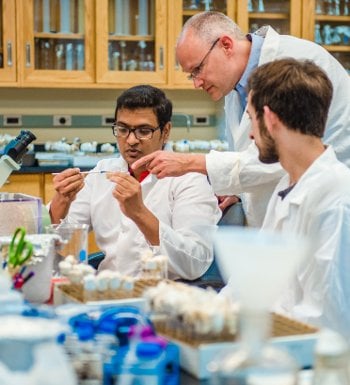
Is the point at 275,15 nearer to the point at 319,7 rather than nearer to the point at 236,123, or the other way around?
the point at 319,7

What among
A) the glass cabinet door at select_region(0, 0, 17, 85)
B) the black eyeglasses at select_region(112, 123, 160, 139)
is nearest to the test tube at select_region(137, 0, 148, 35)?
the glass cabinet door at select_region(0, 0, 17, 85)

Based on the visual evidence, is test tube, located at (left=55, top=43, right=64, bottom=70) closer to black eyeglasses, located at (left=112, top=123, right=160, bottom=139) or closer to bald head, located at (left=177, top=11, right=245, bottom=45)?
black eyeglasses, located at (left=112, top=123, right=160, bottom=139)

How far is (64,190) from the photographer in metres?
2.57

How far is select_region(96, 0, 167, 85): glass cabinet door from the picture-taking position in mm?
4902

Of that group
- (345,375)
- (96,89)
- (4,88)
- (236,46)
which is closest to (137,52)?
(96,89)

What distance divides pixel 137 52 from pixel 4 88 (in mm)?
892

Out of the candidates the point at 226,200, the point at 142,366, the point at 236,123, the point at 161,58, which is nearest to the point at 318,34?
the point at 161,58

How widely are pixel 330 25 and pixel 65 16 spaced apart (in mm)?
1792

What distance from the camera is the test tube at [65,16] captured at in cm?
491

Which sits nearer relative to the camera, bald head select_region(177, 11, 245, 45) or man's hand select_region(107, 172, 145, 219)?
man's hand select_region(107, 172, 145, 219)

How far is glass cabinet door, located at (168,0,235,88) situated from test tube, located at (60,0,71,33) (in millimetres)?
644

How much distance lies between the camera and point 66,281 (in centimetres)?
172

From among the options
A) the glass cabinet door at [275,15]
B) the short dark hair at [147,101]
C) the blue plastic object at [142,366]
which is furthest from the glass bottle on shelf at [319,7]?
the blue plastic object at [142,366]

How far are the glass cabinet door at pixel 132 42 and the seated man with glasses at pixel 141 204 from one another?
2.09 metres
